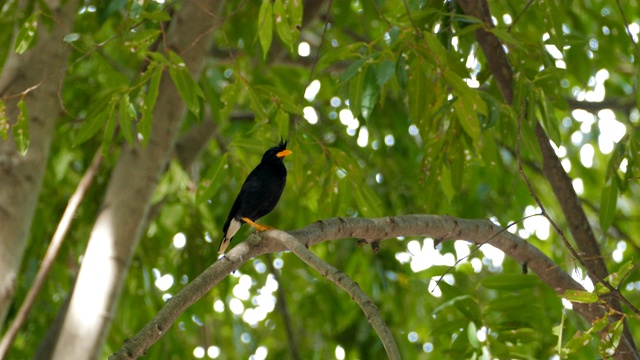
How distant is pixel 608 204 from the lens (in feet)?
10.3

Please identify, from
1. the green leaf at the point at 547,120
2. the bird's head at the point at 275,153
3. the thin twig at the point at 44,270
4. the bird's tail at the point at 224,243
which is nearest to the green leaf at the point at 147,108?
the thin twig at the point at 44,270

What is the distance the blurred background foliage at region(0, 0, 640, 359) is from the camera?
306 centimetres

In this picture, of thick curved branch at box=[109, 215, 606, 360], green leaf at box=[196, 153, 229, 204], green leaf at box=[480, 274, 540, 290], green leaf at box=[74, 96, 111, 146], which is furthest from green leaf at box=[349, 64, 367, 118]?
green leaf at box=[74, 96, 111, 146]

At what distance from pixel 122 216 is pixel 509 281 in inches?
62.8

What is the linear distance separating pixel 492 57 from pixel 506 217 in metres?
2.28

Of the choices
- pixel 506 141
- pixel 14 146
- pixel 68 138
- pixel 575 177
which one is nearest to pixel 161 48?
pixel 14 146

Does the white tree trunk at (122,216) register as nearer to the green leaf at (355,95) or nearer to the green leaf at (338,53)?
the green leaf at (338,53)

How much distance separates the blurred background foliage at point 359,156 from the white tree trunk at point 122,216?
5.2 inches

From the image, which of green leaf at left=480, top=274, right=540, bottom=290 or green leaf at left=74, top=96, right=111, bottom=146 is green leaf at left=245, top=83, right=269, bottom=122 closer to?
green leaf at left=74, top=96, right=111, bottom=146

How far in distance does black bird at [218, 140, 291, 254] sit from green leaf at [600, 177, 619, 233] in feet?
4.35

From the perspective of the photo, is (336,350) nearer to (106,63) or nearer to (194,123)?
(194,123)

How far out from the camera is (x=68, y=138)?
4922 mm

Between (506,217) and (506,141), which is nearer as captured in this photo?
(506,141)

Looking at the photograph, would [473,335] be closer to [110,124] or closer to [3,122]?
[110,124]
